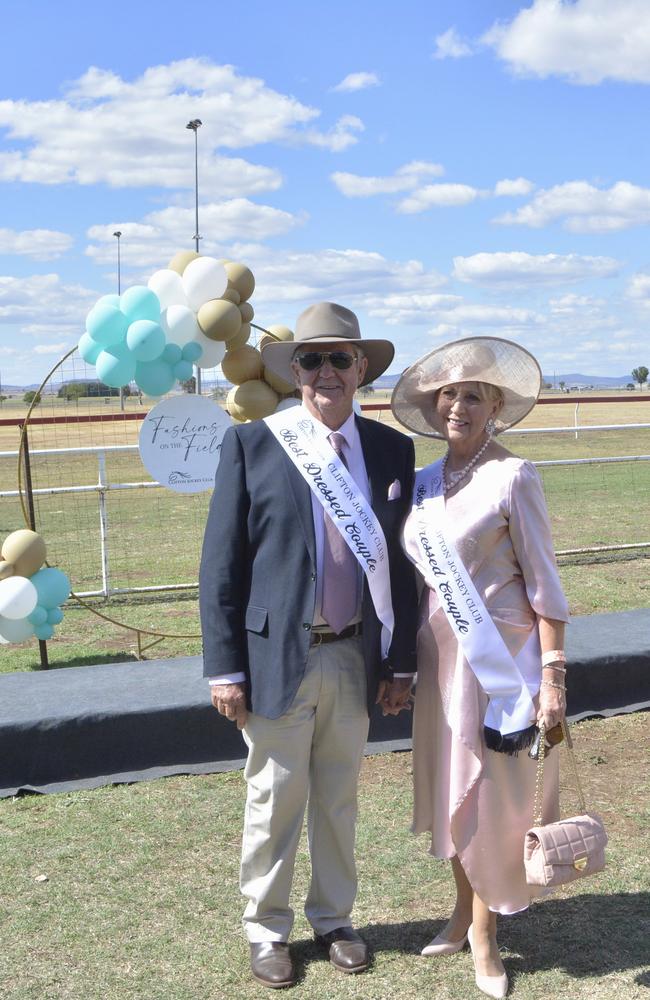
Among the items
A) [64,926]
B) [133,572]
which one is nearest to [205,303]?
[64,926]

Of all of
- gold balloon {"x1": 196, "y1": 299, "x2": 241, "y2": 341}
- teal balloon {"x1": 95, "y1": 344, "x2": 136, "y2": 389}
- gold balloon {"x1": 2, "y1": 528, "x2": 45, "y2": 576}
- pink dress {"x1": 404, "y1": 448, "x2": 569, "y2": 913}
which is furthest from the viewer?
gold balloon {"x1": 2, "y1": 528, "x2": 45, "y2": 576}

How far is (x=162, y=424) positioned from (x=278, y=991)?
→ 3.83 metres

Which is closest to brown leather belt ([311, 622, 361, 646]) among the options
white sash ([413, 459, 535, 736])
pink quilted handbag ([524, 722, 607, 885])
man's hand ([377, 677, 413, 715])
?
man's hand ([377, 677, 413, 715])

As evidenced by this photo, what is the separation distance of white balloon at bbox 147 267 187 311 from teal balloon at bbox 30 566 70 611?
1727 millimetres

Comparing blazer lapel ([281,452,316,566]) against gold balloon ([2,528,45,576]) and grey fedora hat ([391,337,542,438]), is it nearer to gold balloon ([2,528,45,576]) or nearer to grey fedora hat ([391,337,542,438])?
grey fedora hat ([391,337,542,438])

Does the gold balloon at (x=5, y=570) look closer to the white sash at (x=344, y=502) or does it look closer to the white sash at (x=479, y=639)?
the white sash at (x=344, y=502)

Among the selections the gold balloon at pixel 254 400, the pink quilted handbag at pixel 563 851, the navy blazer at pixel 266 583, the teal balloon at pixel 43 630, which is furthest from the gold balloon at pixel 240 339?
the pink quilted handbag at pixel 563 851

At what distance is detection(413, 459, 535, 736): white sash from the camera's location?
2.88 meters

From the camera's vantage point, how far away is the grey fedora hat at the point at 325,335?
300cm

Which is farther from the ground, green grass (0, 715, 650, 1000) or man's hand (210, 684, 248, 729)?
man's hand (210, 684, 248, 729)

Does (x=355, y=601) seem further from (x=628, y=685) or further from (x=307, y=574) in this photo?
(x=628, y=685)

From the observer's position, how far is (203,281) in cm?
570

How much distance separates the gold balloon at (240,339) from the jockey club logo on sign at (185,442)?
37cm

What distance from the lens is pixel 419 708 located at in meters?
3.15
